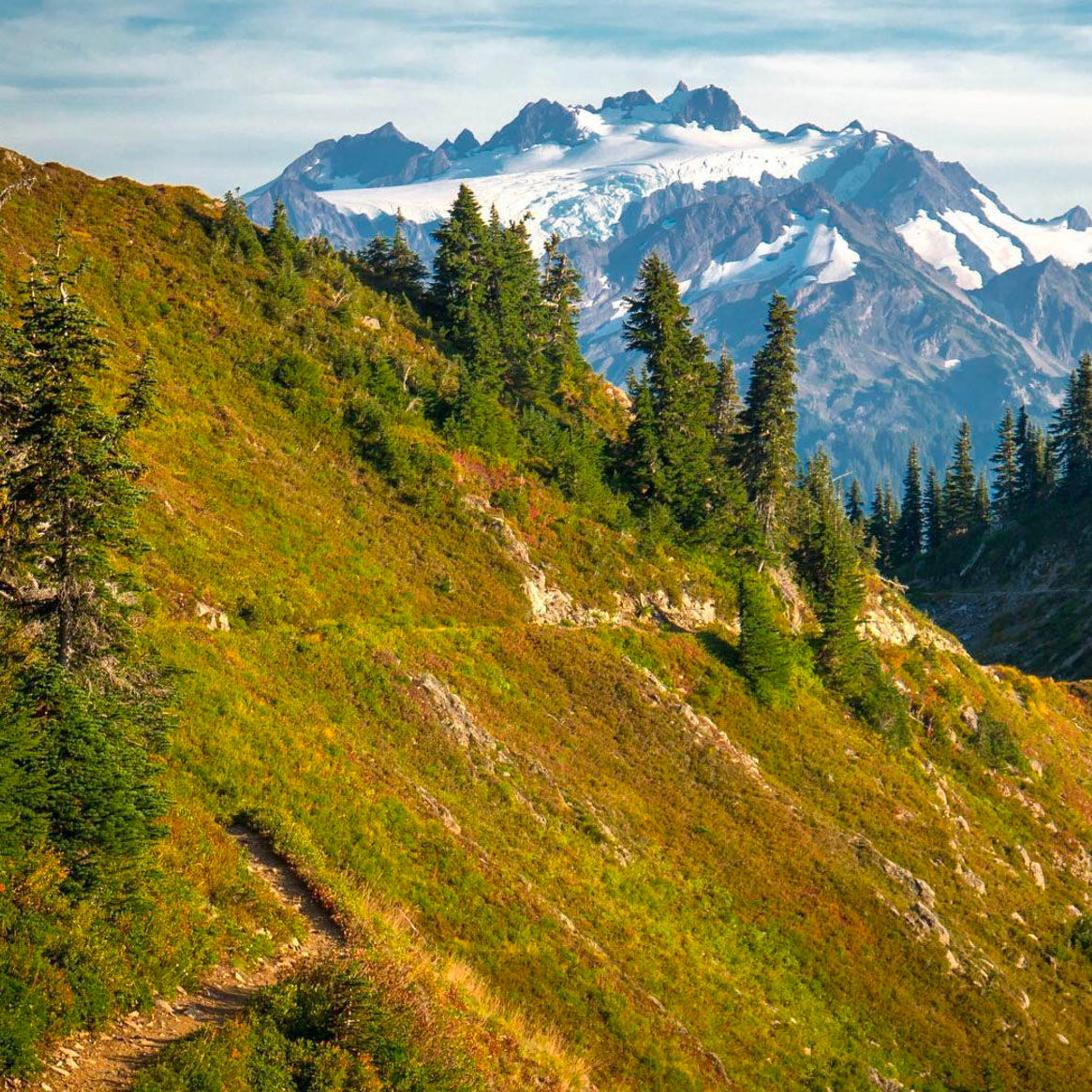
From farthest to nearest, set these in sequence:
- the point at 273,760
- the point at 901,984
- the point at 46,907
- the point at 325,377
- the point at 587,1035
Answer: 1. the point at 325,377
2. the point at 901,984
3. the point at 273,760
4. the point at 587,1035
5. the point at 46,907

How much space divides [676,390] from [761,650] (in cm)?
2111

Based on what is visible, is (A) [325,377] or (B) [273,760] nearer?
(B) [273,760]

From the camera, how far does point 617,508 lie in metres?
58.2

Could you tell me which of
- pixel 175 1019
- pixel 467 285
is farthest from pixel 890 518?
pixel 175 1019

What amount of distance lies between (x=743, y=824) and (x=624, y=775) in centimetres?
561

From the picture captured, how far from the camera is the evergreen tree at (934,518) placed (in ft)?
452

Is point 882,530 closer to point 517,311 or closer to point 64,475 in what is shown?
point 517,311

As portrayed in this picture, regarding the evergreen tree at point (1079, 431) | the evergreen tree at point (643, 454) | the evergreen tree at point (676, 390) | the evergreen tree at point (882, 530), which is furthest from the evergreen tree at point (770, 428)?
the evergreen tree at point (882, 530)

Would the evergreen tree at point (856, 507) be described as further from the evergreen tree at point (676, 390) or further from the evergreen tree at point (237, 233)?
the evergreen tree at point (237, 233)

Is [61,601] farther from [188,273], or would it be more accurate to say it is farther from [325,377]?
[188,273]

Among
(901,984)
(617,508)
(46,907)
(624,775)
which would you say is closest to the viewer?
(46,907)

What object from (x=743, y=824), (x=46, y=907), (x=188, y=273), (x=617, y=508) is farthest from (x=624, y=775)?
(x=188, y=273)

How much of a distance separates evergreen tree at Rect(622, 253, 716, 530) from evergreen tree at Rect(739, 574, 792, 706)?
11454 millimetres

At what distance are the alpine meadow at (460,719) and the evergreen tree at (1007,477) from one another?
6528 cm
